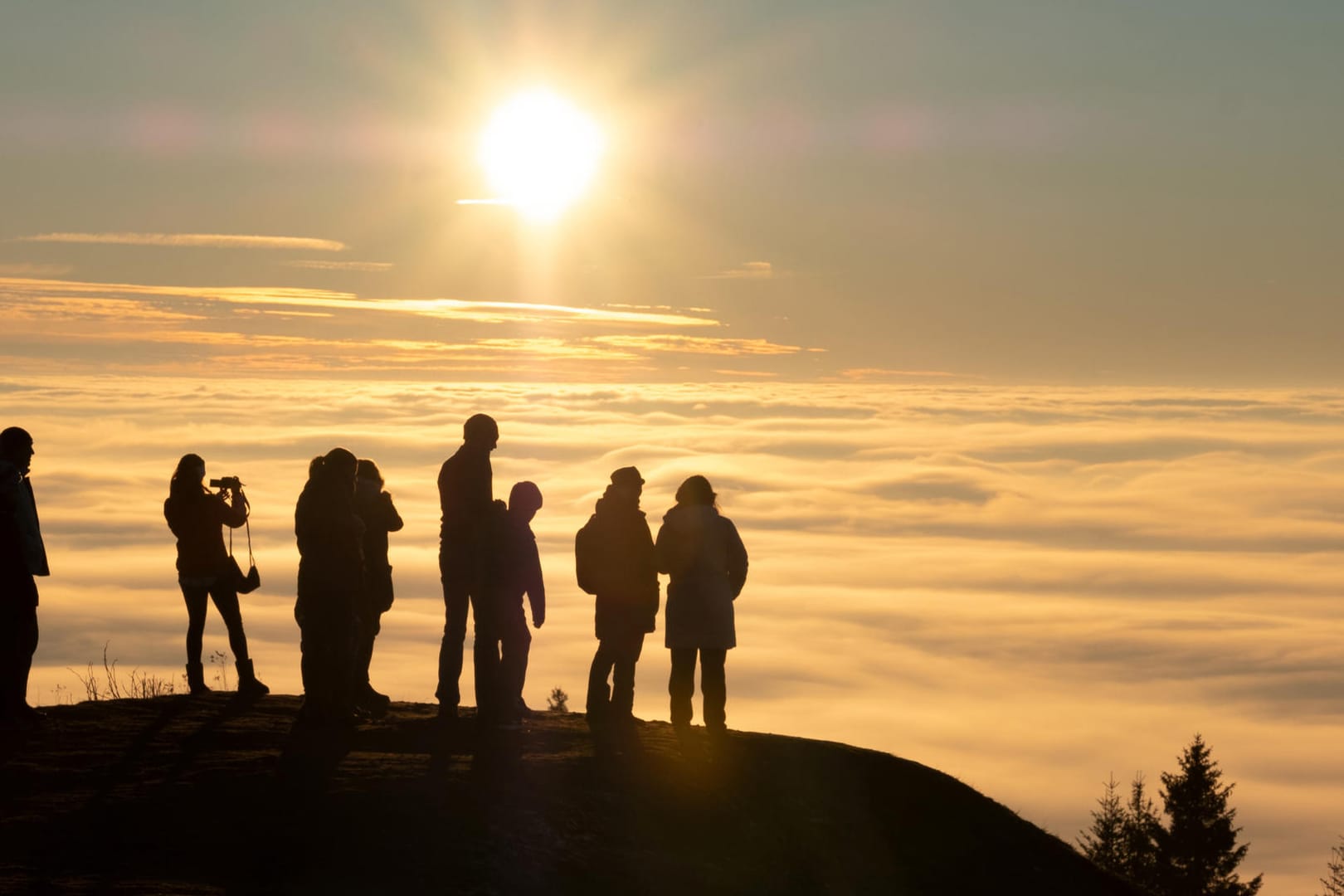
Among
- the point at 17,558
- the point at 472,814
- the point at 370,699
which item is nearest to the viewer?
the point at 472,814

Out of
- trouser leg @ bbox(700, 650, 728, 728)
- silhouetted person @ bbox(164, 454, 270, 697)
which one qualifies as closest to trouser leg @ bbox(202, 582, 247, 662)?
silhouetted person @ bbox(164, 454, 270, 697)

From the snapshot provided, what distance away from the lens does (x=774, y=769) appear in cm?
1165

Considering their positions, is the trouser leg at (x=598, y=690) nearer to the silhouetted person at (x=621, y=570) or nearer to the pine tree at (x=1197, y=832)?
the silhouetted person at (x=621, y=570)

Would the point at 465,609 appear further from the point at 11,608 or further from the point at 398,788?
the point at 11,608

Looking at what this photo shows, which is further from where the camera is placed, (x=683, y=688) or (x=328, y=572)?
(x=683, y=688)

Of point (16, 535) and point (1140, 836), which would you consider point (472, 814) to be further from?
point (1140, 836)

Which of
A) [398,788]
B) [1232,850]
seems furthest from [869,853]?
[1232,850]

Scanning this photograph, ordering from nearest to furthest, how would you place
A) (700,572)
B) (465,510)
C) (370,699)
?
(465,510) → (700,572) → (370,699)

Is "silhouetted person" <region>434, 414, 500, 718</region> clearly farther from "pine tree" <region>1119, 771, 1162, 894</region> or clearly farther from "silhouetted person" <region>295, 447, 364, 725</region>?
"pine tree" <region>1119, 771, 1162, 894</region>

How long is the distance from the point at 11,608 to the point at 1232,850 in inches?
1547

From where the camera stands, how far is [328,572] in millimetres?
11656

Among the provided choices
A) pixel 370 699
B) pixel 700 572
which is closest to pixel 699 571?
pixel 700 572

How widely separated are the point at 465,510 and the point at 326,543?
1092mm

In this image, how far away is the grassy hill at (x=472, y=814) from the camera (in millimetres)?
8555
